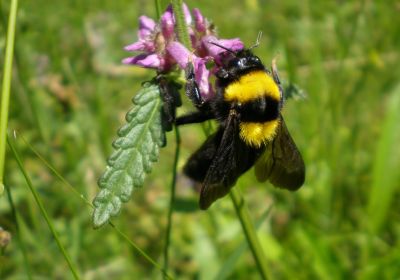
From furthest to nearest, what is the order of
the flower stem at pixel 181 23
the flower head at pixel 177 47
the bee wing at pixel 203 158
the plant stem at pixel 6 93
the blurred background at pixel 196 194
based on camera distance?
1. the blurred background at pixel 196 194
2. the bee wing at pixel 203 158
3. the flower head at pixel 177 47
4. the flower stem at pixel 181 23
5. the plant stem at pixel 6 93

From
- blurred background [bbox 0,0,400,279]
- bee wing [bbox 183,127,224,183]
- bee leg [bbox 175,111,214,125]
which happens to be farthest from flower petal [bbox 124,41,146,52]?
blurred background [bbox 0,0,400,279]

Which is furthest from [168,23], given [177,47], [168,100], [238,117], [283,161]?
[283,161]

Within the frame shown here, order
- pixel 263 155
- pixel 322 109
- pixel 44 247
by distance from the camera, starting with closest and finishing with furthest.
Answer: pixel 263 155, pixel 44 247, pixel 322 109

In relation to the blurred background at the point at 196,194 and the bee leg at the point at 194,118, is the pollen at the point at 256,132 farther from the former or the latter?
the blurred background at the point at 196,194

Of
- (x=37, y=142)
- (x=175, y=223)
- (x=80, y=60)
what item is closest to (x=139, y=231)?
(x=175, y=223)

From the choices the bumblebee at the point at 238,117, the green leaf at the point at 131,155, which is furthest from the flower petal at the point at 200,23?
the green leaf at the point at 131,155

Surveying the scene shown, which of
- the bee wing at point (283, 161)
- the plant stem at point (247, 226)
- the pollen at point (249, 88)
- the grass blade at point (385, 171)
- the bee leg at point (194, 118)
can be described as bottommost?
the grass blade at point (385, 171)

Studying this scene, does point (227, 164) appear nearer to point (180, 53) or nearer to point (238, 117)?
point (238, 117)

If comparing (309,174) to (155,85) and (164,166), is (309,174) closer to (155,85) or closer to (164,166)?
(164,166)
